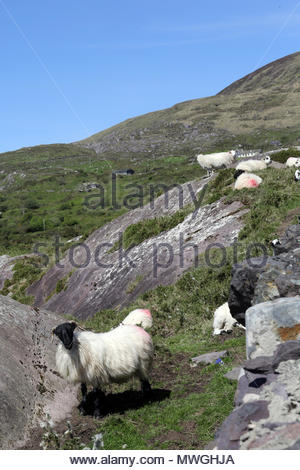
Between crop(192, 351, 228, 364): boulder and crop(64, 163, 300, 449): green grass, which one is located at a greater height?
crop(64, 163, 300, 449): green grass

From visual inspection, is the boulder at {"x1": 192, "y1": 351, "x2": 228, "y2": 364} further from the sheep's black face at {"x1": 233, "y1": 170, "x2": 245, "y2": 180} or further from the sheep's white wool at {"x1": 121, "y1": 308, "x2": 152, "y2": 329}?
the sheep's black face at {"x1": 233, "y1": 170, "x2": 245, "y2": 180}

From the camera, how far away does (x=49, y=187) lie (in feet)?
468

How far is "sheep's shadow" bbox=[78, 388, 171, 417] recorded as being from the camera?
9.90 metres

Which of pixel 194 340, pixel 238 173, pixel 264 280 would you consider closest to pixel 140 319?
pixel 194 340

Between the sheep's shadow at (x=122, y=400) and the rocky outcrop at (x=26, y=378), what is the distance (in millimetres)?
427

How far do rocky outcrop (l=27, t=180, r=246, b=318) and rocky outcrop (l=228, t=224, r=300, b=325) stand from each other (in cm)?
746

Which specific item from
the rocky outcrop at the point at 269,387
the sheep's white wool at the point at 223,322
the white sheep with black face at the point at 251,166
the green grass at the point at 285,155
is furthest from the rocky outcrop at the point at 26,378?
the green grass at the point at 285,155

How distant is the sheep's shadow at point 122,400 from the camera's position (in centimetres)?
990

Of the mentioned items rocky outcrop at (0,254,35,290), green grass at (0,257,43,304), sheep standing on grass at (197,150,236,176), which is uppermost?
sheep standing on grass at (197,150,236,176)

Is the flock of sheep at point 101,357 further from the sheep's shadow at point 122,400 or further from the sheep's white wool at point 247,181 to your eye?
the sheep's white wool at point 247,181

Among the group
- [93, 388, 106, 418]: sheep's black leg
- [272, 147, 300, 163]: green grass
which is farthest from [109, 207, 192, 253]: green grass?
[93, 388, 106, 418]: sheep's black leg

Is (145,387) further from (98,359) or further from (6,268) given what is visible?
(6,268)

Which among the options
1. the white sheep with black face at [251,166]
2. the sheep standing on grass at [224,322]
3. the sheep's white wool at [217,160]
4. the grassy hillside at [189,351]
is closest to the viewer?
the grassy hillside at [189,351]

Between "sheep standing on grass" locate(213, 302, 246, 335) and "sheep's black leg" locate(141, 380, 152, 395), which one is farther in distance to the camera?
"sheep standing on grass" locate(213, 302, 246, 335)
